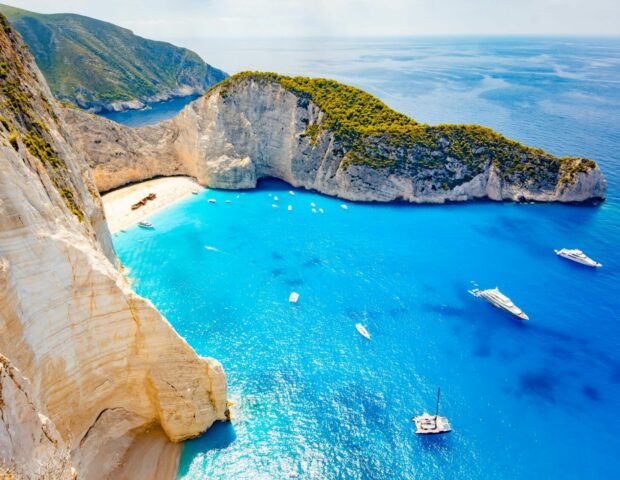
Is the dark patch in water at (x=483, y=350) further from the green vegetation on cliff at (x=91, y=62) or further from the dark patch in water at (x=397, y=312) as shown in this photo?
the green vegetation on cliff at (x=91, y=62)

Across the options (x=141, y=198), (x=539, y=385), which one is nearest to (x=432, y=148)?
(x=539, y=385)

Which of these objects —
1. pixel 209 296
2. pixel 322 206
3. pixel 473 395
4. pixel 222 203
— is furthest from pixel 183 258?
pixel 473 395

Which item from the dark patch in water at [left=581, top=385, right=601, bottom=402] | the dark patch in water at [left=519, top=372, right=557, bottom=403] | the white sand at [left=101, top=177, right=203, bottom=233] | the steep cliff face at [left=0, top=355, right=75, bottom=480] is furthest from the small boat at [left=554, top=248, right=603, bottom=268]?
the white sand at [left=101, top=177, right=203, bottom=233]

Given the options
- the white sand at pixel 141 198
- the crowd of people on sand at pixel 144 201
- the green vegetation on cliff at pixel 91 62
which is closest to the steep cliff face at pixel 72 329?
the white sand at pixel 141 198

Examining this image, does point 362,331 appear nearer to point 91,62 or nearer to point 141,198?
point 141,198

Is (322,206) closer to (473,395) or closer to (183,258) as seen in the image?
(183,258)

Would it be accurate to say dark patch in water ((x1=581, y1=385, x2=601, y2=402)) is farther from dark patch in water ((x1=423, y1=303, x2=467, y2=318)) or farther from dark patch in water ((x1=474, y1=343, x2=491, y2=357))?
dark patch in water ((x1=423, y1=303, x2=467, y2=318))
